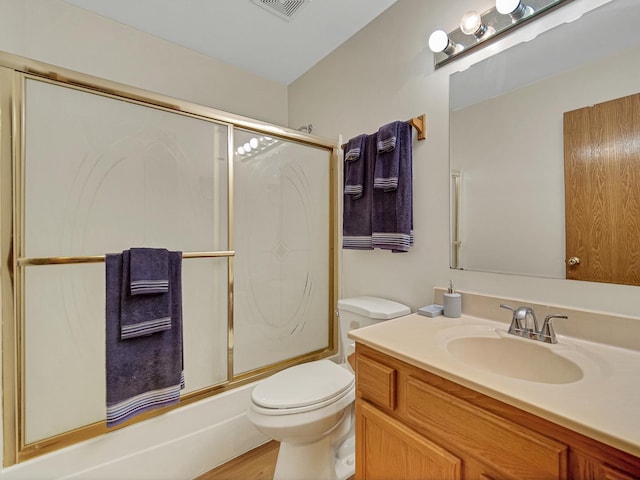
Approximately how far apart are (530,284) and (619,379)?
46 centimetres

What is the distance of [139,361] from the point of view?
1251mm

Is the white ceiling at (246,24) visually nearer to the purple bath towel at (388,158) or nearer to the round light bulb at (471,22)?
the round light bulb at (471,22)

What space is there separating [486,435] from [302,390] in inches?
30.3

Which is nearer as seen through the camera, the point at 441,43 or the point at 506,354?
the point at 506,354

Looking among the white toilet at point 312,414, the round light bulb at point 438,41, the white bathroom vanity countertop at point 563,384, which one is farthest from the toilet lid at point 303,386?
the round light bulb at point 438,41

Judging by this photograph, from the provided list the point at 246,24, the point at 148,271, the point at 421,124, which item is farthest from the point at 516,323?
the point at 246,24

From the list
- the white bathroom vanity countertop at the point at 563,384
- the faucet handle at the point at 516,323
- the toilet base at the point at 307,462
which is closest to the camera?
the white bathroom vanity countertop at the point at 563,384

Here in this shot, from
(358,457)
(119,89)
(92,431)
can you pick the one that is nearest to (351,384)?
(358,457)

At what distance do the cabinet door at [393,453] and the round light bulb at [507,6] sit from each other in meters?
1.54

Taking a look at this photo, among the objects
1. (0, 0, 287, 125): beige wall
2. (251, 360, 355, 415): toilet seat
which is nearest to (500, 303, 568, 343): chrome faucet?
(251, 360, 355, 415): toilet seat

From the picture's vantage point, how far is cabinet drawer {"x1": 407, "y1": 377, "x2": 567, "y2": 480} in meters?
0.62

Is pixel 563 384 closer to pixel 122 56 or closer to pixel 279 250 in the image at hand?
pixel 279 250

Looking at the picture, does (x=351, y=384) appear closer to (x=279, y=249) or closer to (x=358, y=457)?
(x=358, y=457)

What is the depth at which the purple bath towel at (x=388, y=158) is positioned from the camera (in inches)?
59.6
